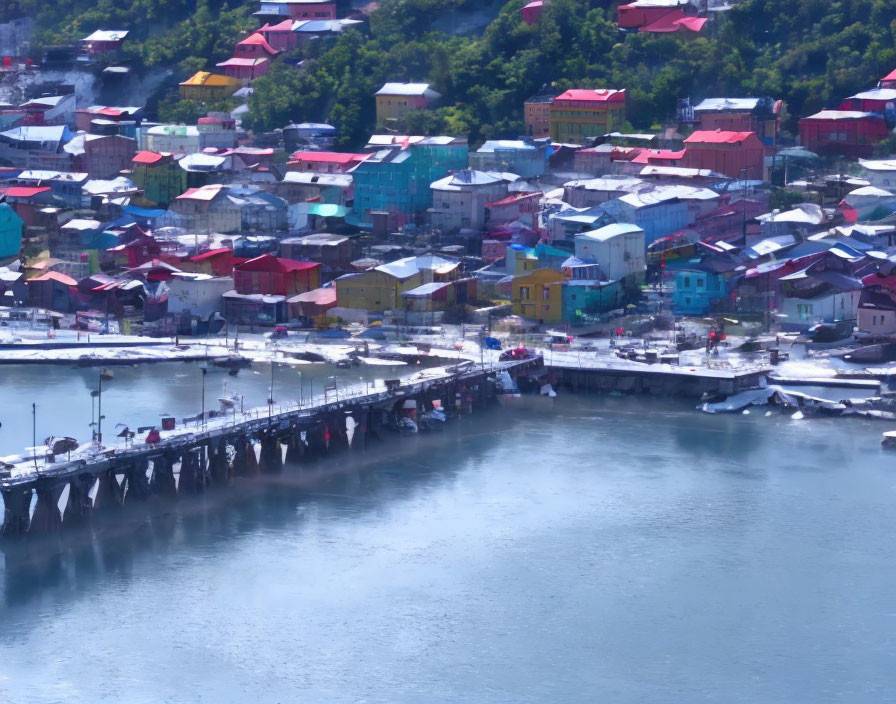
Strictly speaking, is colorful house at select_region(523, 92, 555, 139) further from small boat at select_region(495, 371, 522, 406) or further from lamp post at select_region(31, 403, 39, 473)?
lamp post at select_region(31, 403, 39, 473)

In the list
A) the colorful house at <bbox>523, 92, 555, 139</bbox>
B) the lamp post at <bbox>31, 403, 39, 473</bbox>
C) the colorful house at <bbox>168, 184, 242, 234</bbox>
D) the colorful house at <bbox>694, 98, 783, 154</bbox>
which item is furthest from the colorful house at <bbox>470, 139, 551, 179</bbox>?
the lamp post at <bbox>31, 403, 39, 473</bbox>

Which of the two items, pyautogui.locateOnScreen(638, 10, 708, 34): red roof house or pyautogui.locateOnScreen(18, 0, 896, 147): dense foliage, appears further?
pyautogui.locateOnScreen(638, 10, 708, 34): red roof house

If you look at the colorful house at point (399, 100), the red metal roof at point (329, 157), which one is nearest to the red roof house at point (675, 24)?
the colorful house at point (399, 100)

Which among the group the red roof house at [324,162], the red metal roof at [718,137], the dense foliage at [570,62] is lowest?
the red roof house at [324,162]

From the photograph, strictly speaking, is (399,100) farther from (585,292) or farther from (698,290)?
(698,290)

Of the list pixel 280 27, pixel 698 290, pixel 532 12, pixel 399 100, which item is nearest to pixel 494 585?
pixel 698 290

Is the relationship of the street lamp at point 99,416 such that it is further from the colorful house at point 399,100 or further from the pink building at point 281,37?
the pink building at point 281,37
